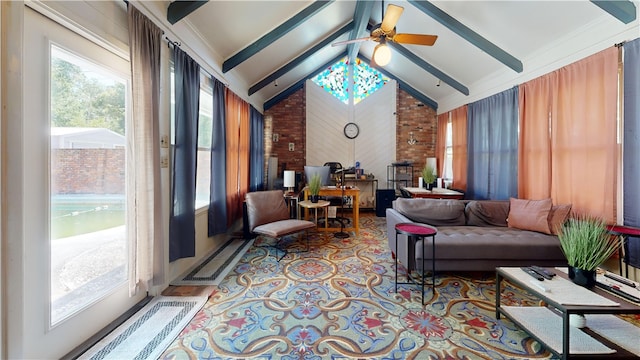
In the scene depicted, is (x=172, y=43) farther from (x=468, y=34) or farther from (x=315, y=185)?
(x=468, y=34)

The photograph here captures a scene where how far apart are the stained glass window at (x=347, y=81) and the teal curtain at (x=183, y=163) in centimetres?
428

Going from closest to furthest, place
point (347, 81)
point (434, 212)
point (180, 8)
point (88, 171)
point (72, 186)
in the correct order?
point (72, 186) < point (88, 171) < point (180, 8) < point (434, 212) < point (347, 81)

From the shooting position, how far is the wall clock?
6.64m

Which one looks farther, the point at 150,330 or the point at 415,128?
the point at 415,128

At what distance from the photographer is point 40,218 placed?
1431mm

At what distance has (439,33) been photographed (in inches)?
157

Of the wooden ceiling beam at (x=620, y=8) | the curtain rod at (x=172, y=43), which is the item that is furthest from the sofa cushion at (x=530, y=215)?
the curtain rod at (x=172, y=43)

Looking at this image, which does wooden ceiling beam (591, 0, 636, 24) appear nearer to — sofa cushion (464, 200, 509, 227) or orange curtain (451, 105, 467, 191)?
sofa cushion (464, 200, 509, 227)

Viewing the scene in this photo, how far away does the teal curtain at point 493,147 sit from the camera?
3879 mm

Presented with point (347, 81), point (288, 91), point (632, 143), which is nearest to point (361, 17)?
point (347, 81)

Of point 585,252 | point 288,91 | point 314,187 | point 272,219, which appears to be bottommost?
point 272,219

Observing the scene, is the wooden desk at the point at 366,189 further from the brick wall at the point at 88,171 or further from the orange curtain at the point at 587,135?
the brick wall at the point at 88,171

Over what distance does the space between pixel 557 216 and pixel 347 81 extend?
5161mm

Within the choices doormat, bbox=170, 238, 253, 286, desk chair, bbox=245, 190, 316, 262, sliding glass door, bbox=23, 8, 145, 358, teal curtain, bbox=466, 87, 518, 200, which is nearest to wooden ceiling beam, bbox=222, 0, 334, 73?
sliding glass door, bbox=23, 8, 145, 358
